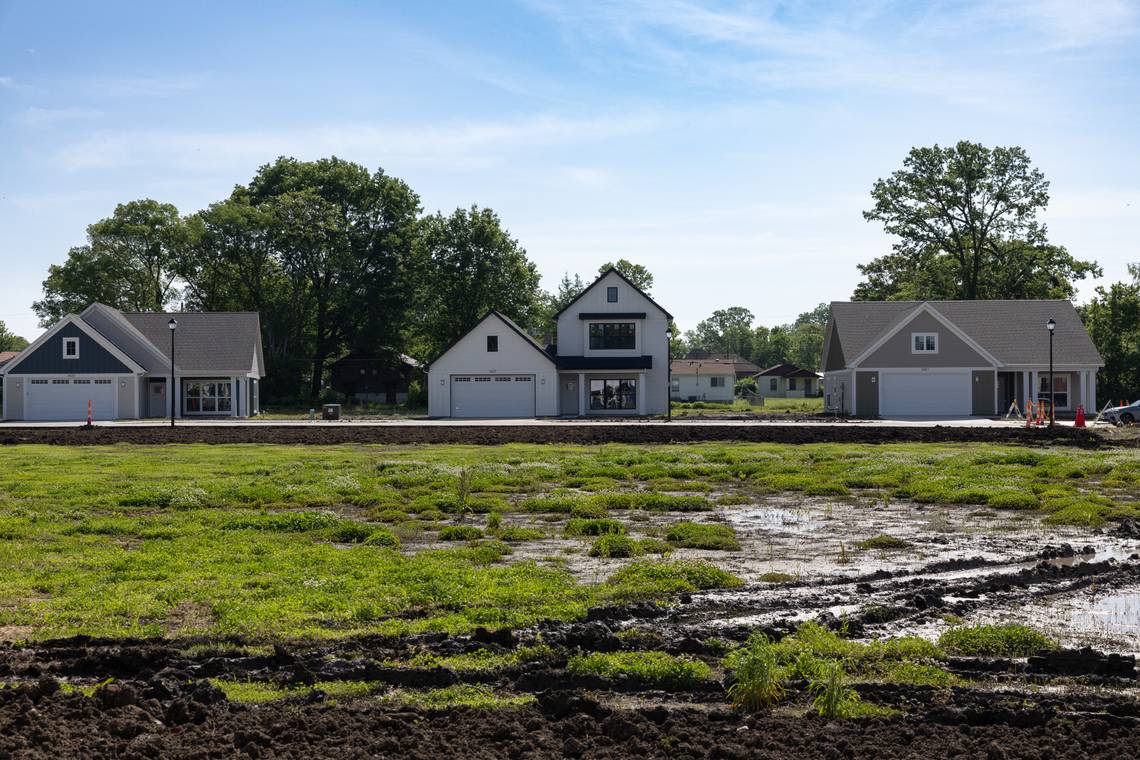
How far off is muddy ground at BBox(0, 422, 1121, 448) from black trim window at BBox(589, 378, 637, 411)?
58.1 feet

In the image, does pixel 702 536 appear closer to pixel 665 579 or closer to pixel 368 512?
pixel 665 579

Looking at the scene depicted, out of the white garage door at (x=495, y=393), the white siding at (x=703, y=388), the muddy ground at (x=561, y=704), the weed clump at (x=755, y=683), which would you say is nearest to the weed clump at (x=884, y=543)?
the muddy ground at (x=561, y=704)

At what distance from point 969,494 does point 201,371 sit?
165 ft

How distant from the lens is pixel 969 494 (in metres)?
20.8

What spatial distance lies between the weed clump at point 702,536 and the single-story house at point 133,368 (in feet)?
142

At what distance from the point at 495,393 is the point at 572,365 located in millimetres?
4671

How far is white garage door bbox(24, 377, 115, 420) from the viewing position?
193 ft

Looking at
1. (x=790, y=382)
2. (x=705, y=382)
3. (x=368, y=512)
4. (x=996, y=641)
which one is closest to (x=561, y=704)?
(x=996, y=641)

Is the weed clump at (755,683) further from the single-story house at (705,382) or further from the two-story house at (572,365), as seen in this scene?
the single-story house at (705,382)

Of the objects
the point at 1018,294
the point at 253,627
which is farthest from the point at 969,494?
the point at 1018,294

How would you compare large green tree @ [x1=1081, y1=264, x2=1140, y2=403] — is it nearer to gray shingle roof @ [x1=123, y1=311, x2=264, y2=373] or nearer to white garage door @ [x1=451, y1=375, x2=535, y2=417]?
white garage door @ [x1=451, y1=375, x2=535, y2=417]

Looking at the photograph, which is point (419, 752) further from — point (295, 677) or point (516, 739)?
point (295, 677)

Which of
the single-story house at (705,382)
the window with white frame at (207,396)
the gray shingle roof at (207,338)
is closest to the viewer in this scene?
the gray shingle roof at (207,338)

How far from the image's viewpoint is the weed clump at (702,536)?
15.2m
